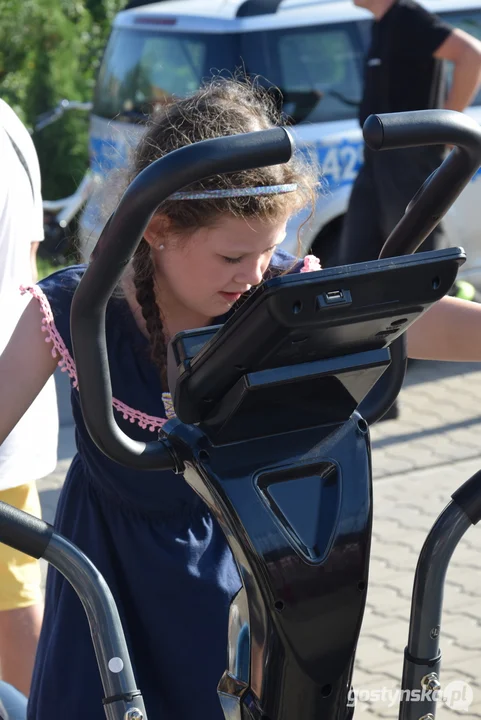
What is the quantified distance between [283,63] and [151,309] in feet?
13.6

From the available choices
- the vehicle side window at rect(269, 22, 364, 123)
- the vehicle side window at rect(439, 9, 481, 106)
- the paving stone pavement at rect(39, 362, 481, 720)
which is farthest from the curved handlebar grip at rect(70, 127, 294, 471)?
the vehicle side window at rect(439, 9, 481, 106)

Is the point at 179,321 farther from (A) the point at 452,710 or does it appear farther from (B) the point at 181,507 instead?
(A) the point at 452,710

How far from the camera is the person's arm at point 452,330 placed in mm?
1779

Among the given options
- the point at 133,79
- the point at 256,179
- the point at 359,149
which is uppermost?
the point at 133,79

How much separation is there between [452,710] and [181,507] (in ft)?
5.54

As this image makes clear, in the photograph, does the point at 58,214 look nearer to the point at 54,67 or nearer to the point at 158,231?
the point at 54,67

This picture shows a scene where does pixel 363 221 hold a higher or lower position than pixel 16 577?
higher

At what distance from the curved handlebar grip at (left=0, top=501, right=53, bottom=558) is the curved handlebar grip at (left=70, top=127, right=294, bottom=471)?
0.71 feet

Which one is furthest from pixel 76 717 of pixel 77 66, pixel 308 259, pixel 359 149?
pixel 77 66

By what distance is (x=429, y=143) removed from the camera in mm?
1232

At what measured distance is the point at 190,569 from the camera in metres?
1.87

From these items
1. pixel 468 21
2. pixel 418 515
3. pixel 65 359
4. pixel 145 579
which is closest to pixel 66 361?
pixel 65 359

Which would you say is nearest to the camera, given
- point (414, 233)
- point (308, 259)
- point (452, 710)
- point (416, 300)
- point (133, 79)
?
point (416, 300)

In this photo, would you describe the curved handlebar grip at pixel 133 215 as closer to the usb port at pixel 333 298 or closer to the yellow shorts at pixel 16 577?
the usb port at pixel 333 298
